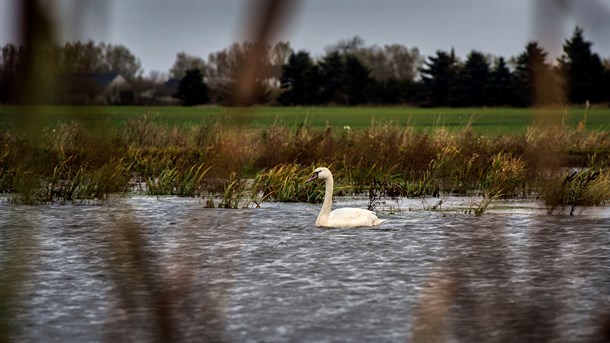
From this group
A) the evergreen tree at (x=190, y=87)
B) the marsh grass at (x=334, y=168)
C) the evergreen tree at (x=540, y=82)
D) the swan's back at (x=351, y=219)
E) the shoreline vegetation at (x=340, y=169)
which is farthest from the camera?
the marsh grass at (x=334, y=168)

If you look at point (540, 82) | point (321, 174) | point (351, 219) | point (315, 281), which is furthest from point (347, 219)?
point (540, 82)

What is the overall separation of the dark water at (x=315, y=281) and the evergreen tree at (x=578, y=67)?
40 cm

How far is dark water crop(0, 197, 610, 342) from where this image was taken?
5.10 feet

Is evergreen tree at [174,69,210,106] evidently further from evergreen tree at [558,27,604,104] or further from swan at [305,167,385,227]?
swan at [305,167,385,227]

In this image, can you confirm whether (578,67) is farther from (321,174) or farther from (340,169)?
(340,169)

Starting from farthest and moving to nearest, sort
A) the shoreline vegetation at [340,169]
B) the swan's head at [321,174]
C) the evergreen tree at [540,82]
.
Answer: the shoreline vegetation at [340,169] < the swan's head at [321,174] < the evergreen tree at [540,82]

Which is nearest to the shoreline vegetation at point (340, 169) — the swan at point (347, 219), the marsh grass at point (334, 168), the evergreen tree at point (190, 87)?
the marsh grass at point (334, 168)

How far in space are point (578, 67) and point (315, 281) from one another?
6692 millimetres

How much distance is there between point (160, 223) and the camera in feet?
41.4

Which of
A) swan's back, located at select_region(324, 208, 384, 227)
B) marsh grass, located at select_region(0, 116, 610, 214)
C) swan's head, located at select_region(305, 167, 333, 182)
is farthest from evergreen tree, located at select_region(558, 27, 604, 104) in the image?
swan's head, located at select_region(305, 167, 333, 182)

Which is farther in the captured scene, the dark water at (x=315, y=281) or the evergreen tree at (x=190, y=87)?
the dark water at (x=315, y=281)

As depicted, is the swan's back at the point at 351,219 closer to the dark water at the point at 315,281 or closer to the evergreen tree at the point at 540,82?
the dark water at the point at 315,281

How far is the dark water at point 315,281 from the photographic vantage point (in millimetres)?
1555

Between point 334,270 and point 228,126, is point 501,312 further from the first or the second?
point 228,126
